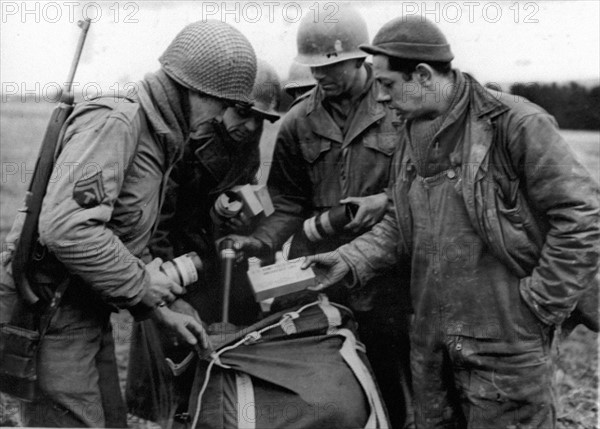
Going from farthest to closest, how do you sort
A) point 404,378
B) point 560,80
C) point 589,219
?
1. point 404,378
2. point 560,80
3. point 589,219

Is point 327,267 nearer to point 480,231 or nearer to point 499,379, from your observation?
point 480,231

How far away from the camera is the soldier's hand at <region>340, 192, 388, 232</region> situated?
2.50 m

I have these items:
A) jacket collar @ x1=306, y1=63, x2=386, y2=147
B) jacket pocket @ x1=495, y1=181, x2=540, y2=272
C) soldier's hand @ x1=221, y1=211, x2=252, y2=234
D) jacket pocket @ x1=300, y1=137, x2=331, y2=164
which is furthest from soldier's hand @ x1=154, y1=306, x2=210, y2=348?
jacket pocket @ x1=495, y1=181, x2=540, y2=272

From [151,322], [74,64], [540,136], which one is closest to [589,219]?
[540,136]

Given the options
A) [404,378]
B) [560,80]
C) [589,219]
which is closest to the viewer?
[589,219]

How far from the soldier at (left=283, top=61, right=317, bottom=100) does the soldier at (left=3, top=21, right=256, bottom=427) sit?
0.31 m

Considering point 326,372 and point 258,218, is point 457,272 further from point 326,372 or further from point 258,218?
point 258,218

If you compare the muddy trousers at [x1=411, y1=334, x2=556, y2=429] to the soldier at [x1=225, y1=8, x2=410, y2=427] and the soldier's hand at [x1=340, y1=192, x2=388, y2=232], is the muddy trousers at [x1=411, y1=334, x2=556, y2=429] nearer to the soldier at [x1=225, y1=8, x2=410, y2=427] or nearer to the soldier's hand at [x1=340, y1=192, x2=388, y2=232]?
the soldier at [x1=225, y1=8, x2=410, y2=427]

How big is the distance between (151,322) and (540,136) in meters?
1.63

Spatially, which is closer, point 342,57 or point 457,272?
point 457,272

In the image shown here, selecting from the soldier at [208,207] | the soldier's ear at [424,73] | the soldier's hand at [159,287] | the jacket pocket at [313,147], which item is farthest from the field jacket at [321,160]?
the soldier's hand at [159,287]

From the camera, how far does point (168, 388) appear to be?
264 centimetres

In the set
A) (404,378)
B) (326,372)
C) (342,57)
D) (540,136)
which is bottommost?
(404,378)

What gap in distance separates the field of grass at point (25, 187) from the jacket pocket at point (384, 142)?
43cm
